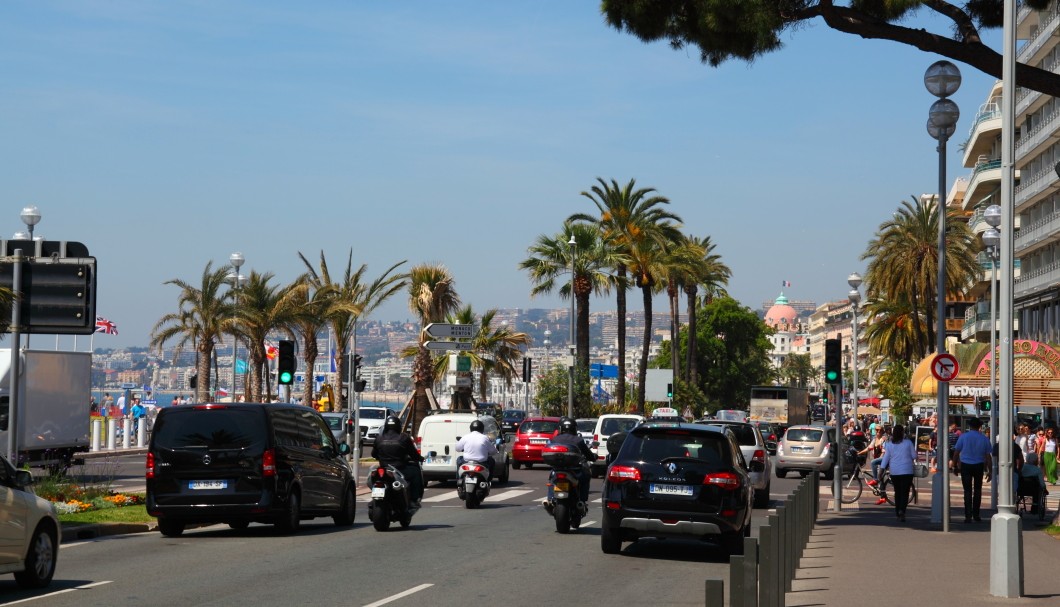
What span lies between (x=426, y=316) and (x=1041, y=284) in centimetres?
2867

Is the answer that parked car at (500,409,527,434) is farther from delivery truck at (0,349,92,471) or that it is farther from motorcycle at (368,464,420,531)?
motorcycle at (368,464,420,531)

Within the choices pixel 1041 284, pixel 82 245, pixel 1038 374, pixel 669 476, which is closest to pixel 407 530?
pixel 669 476

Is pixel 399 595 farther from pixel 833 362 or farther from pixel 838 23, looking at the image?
pixel 833 362

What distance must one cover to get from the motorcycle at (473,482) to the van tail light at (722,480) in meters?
8.77

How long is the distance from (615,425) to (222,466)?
2108 centimetres

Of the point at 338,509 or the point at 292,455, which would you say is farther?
the point at 338,509

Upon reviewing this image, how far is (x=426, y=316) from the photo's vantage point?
56.0 m

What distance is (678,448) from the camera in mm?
16781

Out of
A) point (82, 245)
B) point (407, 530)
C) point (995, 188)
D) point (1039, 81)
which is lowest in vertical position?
point (407, 530)

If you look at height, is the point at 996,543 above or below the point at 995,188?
below

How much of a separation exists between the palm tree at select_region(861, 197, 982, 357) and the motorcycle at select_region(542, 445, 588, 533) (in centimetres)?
4959

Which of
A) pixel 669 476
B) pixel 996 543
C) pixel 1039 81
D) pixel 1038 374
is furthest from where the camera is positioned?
pixel 1038 374

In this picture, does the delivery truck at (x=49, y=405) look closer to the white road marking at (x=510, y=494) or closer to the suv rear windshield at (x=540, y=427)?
the white road marking at (x=510, y=494)

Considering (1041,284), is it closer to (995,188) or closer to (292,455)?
(995,188)
